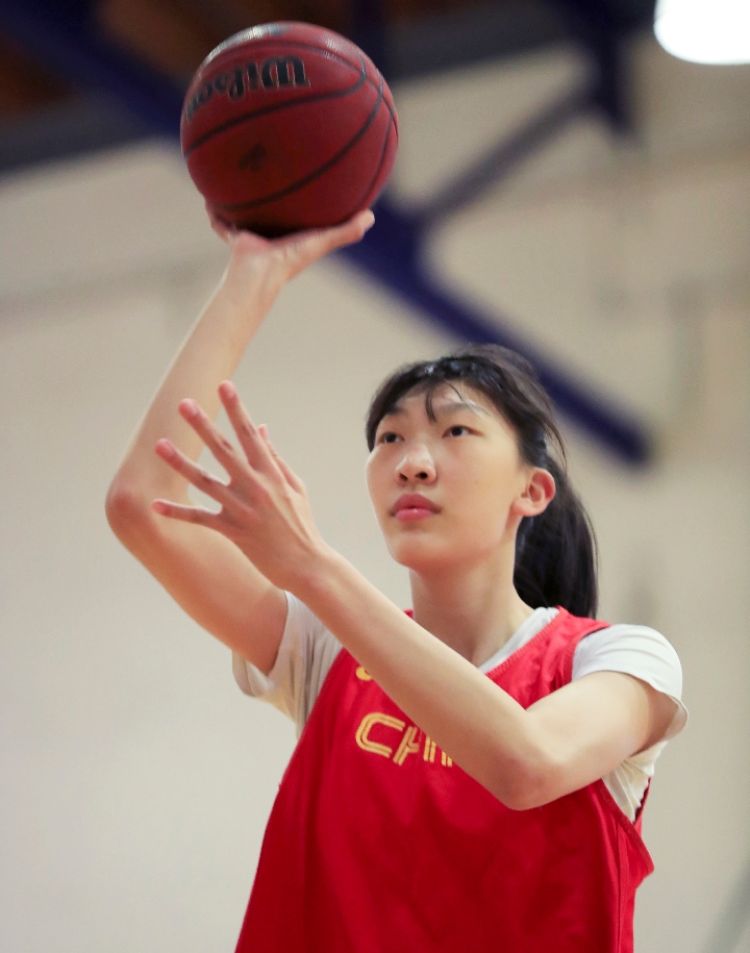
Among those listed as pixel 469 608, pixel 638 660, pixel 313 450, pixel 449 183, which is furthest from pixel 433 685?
pixel 313 450

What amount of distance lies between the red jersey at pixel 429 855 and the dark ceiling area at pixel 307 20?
94.3 inches

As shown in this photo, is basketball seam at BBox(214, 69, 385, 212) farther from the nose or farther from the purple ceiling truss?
the purple ceiling truss

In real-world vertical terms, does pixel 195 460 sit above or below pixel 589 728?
above

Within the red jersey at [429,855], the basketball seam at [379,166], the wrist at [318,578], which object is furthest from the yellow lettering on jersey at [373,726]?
the basketball seam at [379,166]

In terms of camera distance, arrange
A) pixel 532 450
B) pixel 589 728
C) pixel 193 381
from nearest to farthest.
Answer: pixel 589 728 → pixel 193 381 → pixel 532 450

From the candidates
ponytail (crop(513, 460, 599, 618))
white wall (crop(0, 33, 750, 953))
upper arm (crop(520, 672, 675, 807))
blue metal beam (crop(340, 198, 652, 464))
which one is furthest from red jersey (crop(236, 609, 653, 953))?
white wall (crop(0, 33, 750, 953))

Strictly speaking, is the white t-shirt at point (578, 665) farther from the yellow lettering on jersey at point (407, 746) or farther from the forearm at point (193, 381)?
the forearm at point (193, 381)

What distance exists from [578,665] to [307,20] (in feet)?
12.7

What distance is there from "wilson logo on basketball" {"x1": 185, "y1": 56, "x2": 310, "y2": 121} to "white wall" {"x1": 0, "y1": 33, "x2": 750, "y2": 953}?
2.17m

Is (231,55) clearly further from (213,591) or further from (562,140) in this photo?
(562,140)

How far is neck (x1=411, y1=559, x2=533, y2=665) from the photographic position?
5.63 ft

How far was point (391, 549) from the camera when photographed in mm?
1653

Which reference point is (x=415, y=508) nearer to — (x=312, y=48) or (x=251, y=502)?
(x=251, y=502)

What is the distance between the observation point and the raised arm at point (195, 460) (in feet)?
4.75
